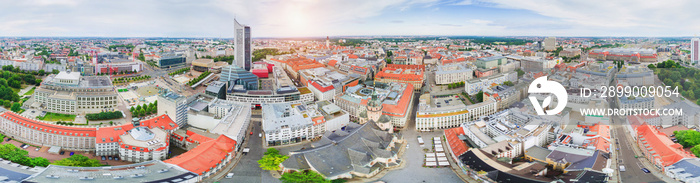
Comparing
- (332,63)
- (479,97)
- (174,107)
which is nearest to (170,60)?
(332,63)

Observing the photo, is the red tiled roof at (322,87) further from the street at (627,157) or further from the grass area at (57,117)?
the street at (627,157)

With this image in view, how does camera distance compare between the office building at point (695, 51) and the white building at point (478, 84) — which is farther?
the office building at point (695, 51)

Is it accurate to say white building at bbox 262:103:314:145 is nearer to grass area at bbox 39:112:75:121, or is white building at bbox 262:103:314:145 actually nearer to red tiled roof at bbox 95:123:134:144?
red tiled roof at bbox 95:123:134:144

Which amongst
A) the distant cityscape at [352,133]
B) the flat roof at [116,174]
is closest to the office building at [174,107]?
the distant cityscape at [352,133]

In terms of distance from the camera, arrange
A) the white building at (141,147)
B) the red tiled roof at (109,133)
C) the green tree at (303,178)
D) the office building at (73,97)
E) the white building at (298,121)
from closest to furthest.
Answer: the green tree at (303,178) < the white building at (141,147) < the red tiled roof at (109,133) < the white building at (298,121) < the office building at (73,97)

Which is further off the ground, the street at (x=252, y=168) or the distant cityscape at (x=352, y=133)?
the distant cityscape at (x=352, y=133)
